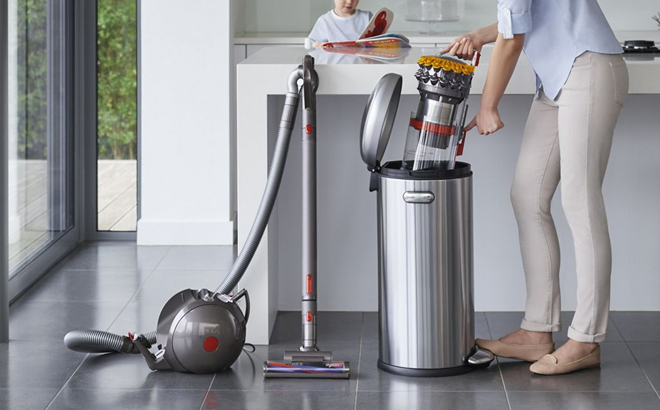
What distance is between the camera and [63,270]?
4293 mm

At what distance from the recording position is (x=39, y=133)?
4.31 metres

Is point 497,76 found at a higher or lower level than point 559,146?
higher

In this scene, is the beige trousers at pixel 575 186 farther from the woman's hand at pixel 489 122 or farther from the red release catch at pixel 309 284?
the red release catch at pixel 309 284

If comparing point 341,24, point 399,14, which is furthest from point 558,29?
point 399,14

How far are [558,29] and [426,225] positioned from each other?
0.62 metres

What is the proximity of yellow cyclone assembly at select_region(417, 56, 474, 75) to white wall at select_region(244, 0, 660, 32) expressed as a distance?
3155mm

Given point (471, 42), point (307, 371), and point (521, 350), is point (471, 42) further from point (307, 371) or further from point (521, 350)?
point (307, 371)

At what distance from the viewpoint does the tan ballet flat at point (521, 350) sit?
2984 mm

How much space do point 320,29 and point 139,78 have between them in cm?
90

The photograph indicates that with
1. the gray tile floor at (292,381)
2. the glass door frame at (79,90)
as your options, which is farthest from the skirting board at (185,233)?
the gray tile floor at (292,381)

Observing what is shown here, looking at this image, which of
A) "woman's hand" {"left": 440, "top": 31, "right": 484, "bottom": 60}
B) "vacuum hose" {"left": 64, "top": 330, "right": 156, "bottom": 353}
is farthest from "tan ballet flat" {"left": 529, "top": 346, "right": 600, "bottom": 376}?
"vacuum hose" {"left": 64, "top": 330, "right": 156, "bottom": 353}

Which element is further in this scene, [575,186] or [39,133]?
[39,133]

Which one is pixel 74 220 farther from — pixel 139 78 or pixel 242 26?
pixel 242 26

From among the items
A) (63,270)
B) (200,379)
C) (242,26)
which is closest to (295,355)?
(200,379)
